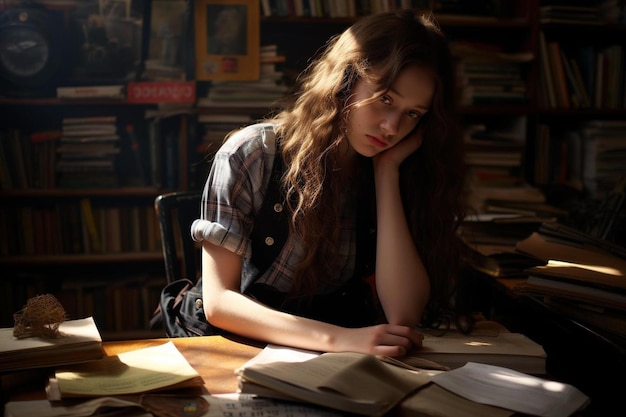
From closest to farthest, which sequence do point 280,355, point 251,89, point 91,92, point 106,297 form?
point 280,355 < point 91,92 < point 251,89 < point 106,297

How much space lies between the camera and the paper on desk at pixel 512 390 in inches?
36.8

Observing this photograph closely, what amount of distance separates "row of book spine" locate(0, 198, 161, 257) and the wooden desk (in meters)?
1.87

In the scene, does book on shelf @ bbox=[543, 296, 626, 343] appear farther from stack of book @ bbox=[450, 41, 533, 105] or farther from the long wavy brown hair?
stack of book @ bbox=[450, 41, 533, 105]

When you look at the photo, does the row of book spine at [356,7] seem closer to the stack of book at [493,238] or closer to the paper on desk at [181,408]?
the stack of book at [493,238]

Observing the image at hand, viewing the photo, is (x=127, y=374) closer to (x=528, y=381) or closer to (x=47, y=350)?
(x=47, y=350)

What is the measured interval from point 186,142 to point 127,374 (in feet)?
6.67

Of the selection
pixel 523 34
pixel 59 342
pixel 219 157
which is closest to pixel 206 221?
pixel 219 157

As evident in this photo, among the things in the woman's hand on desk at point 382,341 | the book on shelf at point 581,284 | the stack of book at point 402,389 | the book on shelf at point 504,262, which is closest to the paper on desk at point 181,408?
the stack of book at point 402,389

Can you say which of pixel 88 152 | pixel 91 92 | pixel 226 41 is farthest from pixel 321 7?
pixel 88 152

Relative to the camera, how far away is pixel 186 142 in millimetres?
2953

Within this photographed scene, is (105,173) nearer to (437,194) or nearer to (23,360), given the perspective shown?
(437,194)

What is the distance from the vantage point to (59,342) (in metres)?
1.04

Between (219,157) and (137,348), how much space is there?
1.46 ft

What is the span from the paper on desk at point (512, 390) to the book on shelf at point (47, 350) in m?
0.50
